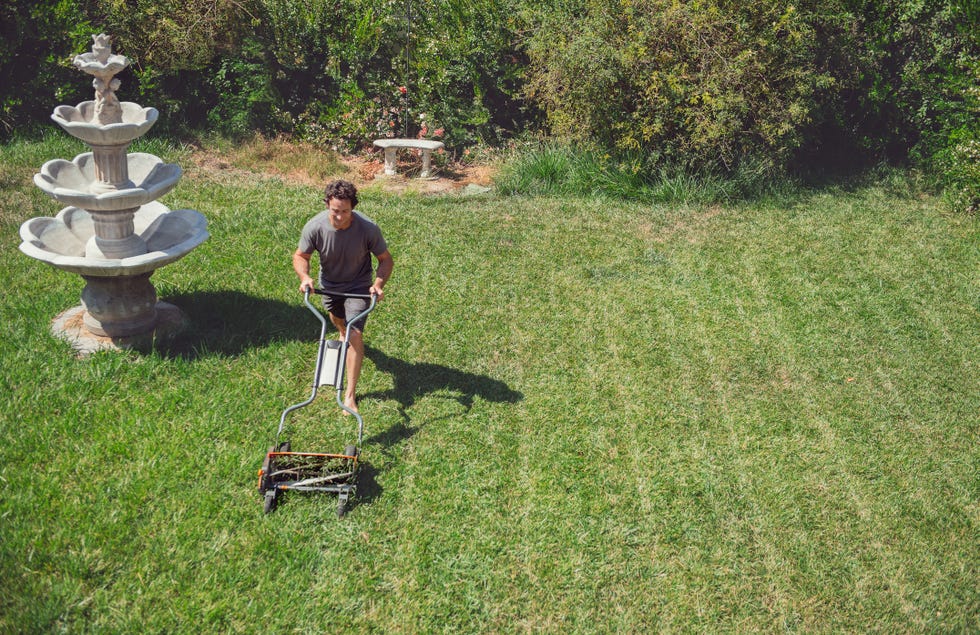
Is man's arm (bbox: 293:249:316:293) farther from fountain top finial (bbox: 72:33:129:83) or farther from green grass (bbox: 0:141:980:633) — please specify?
fountain top finial (bbox: 72:33:129:83)

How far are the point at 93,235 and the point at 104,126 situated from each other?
1.27 m

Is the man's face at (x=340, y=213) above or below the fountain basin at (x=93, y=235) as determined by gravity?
above

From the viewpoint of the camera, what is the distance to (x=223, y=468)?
208 inches

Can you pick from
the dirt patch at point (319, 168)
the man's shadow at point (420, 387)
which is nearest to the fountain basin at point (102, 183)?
the man's shadow at point (420, 387)

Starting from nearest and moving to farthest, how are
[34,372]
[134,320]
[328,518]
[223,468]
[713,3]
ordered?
[328,518], [223,468], [34,372], [134,320], [713,3]

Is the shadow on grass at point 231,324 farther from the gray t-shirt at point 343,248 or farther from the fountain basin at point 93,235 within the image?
the gray t-shirt at point 343,248

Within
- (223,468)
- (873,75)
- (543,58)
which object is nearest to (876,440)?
(223,468)

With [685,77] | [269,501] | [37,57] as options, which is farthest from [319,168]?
[269,501]

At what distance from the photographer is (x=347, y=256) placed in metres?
5.77

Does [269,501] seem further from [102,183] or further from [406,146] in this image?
[406,146]

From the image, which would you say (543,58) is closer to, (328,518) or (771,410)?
(771,410)

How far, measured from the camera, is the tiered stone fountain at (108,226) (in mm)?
6051

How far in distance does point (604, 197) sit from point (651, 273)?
261cm

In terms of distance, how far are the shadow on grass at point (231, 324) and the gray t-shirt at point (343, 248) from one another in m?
1.34
